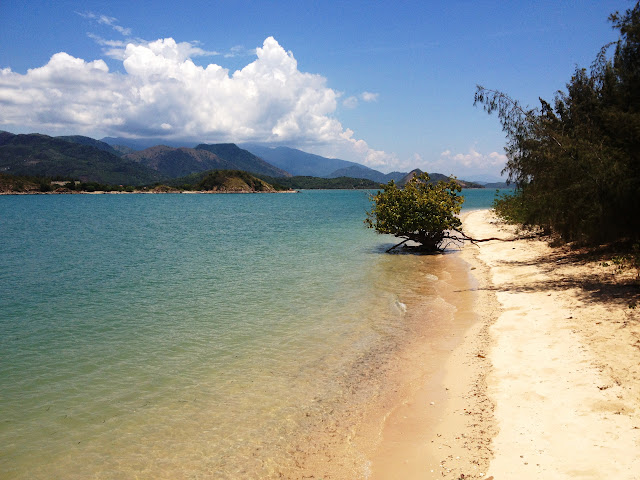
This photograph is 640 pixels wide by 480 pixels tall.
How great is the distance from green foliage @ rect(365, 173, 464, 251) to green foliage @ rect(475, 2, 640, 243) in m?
6.45

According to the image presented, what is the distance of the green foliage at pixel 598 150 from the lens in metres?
16.2

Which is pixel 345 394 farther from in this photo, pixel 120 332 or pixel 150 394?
pixel 120 332

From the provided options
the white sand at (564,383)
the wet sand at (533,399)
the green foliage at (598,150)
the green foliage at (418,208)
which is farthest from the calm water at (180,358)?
the green foliage at (598,150)

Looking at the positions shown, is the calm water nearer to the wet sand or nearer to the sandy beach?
the wet sand

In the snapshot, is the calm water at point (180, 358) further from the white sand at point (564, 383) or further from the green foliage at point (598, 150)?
the green foliage at point (598, 150)

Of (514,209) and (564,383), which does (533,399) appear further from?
(514,209)

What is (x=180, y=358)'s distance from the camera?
13.3 meters

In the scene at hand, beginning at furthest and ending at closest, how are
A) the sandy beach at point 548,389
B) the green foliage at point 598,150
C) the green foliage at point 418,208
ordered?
the green foliage at point 418,208
the green foliage at point 598,150
the sandy beach at point 548,389

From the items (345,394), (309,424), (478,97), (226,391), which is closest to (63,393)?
Answer: (226,391)

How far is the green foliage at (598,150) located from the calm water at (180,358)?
854cm

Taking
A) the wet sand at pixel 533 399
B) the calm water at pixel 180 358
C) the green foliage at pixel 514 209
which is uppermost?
the green foliage at pixel 514 209

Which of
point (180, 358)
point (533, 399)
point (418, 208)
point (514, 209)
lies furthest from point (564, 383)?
point (514, 209)

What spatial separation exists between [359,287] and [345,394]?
12.4 m

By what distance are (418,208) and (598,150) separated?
14.0 meters
